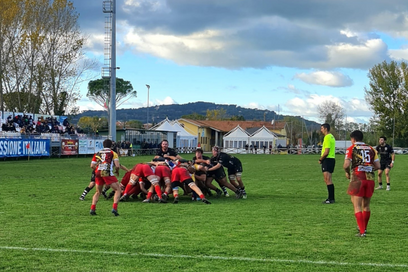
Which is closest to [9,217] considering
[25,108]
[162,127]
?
[25,108]

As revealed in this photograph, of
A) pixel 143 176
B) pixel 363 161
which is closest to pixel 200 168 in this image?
pixel 143 176

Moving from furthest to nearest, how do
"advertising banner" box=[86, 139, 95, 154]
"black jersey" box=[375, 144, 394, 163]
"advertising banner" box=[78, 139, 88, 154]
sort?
"advertising banner" box=[86, 139, 95, 154]
"advertising banner" box=[78, 139, 88, 154]
"black jersey" box=[375, 144, 394, 163]

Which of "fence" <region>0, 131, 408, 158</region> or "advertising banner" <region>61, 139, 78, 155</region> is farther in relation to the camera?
"advertising banner" <region>61, 139, 78, 155</region>

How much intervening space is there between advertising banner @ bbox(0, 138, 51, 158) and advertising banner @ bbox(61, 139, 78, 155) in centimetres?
205

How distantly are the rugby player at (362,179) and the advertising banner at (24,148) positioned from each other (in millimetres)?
29737

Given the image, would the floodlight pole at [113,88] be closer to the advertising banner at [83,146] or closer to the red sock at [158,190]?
the advertising banner at [83,146]

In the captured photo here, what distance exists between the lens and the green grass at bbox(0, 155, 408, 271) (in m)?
6.32

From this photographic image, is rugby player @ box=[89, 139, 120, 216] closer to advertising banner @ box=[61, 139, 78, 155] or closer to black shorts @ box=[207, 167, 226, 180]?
black shorts @ box=[207, 167, 226, 180]

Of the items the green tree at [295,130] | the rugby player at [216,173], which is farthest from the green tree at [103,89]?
the rugby player at [216,173]

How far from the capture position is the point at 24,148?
35562mm

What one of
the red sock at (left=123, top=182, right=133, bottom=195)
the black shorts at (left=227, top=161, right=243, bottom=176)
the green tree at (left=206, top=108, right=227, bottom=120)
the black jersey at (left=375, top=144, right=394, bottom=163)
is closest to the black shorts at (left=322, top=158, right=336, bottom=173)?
the black shorts at (left=227, top=161, right=243, bottom=176)

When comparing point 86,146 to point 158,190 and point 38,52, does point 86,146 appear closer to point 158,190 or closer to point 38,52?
point 38,52

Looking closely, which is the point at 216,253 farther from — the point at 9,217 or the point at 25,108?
the point at 25,108

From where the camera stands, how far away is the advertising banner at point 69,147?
40625 mm
